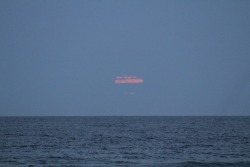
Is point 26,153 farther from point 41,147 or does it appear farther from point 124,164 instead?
point 124,164

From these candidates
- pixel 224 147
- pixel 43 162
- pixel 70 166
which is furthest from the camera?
pixel 224 147

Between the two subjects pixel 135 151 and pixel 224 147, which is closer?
pixel 135 151

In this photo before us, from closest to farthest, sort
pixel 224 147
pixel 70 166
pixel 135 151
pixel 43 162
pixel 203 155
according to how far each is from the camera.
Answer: pixel 70 166
pixel 43 162
pixel 203 155
pixel 135 151
pixel 224 147

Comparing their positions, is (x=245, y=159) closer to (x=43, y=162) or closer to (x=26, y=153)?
(x=43, y=162)

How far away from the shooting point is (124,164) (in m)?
35.5

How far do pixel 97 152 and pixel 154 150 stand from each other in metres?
7.22

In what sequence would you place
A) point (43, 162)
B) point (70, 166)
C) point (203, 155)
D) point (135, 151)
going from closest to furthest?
point (70, 166) → point (43, 162) → point (203, 155) → point (135, 151)

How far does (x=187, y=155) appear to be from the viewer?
138 feet

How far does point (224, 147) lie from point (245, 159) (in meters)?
11.1

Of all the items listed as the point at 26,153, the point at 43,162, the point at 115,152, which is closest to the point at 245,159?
the point at 115,152

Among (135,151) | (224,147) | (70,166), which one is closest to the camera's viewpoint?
(70,166)

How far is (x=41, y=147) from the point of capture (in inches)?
1965

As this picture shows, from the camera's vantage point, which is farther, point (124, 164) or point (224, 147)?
point (224, 147)

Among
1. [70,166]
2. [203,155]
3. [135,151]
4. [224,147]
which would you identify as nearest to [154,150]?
[135,151]
